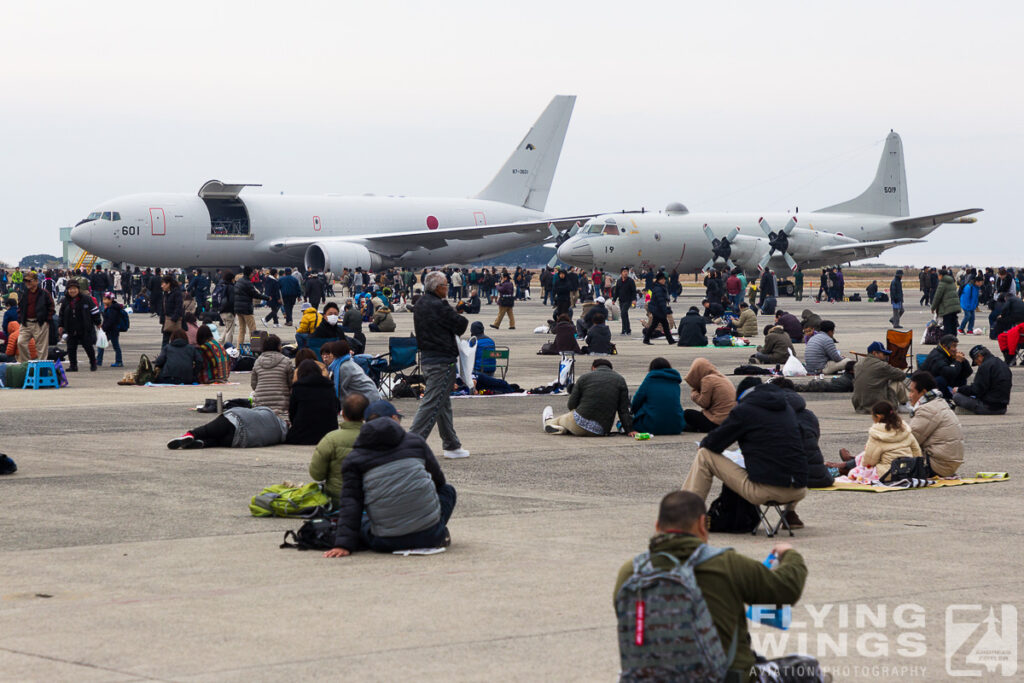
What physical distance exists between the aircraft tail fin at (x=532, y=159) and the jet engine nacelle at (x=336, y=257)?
13.2 m

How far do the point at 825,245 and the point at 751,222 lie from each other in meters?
3.66

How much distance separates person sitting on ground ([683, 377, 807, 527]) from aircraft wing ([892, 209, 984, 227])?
189 feet

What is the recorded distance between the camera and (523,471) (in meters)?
12.8

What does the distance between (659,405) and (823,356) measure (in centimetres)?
747

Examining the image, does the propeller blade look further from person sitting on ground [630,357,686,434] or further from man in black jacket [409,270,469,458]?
man in black jacket [409,270,469,458]

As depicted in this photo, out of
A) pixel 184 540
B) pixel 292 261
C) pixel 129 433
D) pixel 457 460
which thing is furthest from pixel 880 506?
pixel 292 261

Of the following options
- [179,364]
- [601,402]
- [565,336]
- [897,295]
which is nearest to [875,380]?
[601,402]

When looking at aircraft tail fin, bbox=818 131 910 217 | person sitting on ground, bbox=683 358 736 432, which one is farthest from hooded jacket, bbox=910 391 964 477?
aircraft tail fin, bbox=818 131 910 217

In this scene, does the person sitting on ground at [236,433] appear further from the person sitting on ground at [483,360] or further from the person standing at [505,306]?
the person standing at [505,306]

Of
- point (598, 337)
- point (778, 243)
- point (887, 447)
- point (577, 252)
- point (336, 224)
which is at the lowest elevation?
point (887, 447)

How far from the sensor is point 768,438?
9.44 metres

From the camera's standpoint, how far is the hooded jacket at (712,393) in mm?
13769

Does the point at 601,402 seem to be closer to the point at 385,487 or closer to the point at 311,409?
the point at 311,409

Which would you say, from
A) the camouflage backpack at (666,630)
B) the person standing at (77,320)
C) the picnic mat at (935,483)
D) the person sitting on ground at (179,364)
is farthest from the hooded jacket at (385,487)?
the person standing at (77,320)
